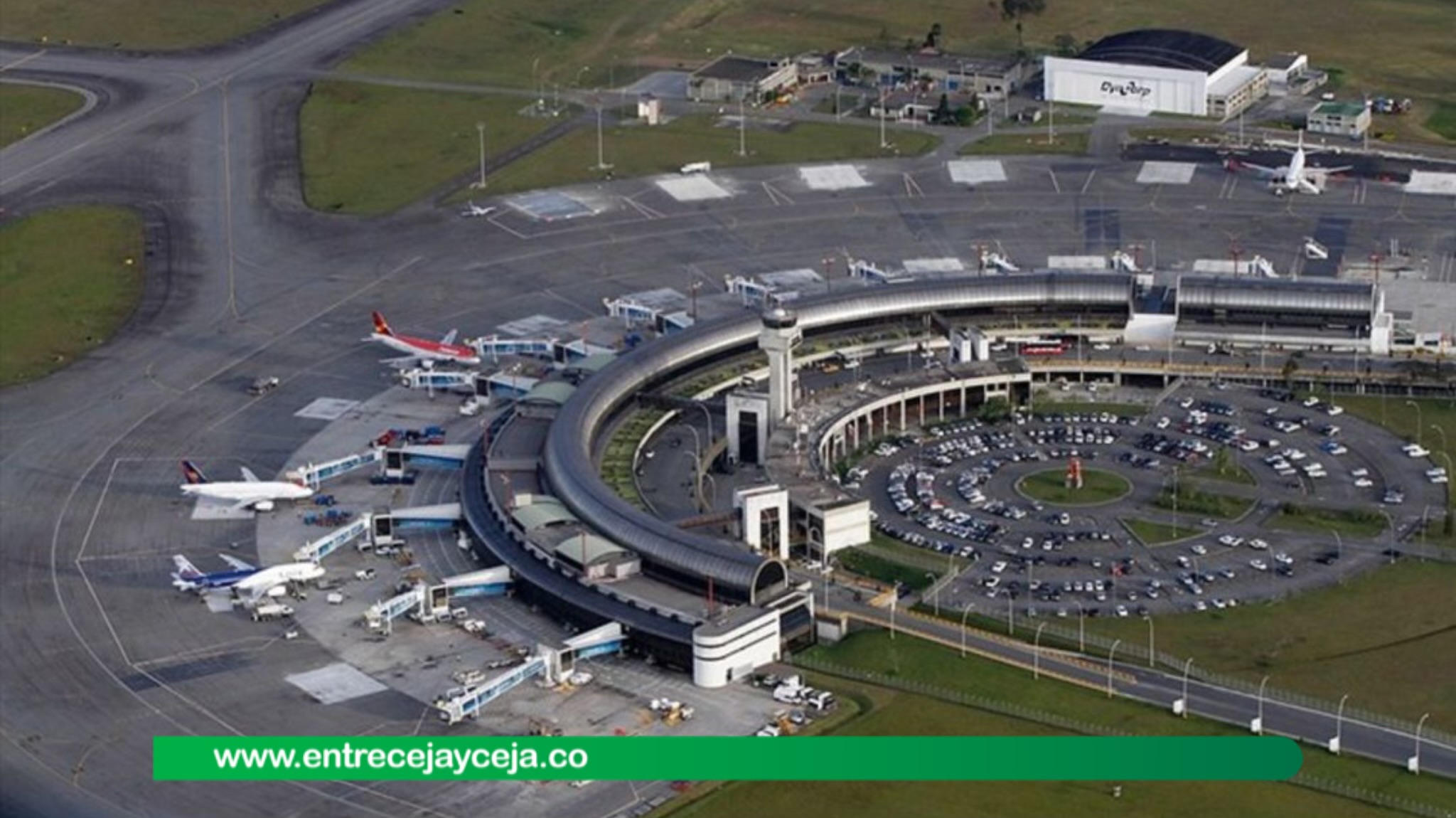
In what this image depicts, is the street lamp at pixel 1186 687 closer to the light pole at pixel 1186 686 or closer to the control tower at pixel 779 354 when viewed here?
the light pole at pixel 1186 686

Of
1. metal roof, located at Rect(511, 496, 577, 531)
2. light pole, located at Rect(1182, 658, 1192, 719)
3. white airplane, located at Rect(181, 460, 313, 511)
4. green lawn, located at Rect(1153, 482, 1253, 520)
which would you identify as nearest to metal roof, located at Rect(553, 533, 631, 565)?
metal roof, located at Rect(511, 496, 577, 531)

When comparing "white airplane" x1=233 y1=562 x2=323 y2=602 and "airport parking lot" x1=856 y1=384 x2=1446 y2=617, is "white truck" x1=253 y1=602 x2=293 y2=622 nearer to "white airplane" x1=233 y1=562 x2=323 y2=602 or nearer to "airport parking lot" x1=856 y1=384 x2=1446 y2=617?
"white airplane" x1=233 y1=562 x2=323 y2=602

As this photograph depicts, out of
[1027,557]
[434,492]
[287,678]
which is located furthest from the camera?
[434,492]

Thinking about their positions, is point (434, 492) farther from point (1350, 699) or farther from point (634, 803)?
point (1350, 699)

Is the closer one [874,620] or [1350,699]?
[1350,699]

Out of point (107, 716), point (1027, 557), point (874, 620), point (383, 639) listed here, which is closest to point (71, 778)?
point (107, 716)

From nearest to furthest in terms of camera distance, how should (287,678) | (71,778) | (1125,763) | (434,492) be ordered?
(1125,763) < (71,778) < (287,678) < (434,492)

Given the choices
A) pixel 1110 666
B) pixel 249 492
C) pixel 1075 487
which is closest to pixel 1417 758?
pixel 1110 666
